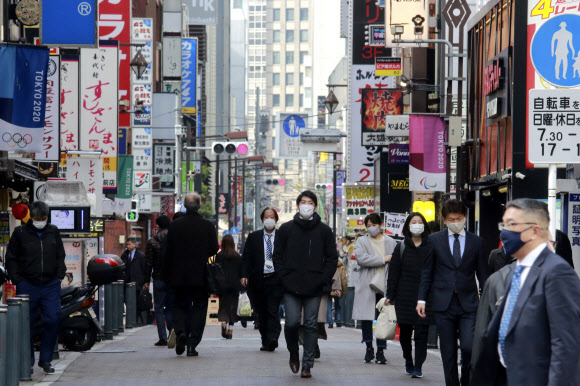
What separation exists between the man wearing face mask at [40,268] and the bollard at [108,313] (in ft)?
18.7

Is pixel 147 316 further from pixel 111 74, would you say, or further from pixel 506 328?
pixel 506 328

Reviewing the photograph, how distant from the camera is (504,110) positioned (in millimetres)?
22453

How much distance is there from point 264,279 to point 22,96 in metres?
4.25

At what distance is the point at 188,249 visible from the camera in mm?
14023

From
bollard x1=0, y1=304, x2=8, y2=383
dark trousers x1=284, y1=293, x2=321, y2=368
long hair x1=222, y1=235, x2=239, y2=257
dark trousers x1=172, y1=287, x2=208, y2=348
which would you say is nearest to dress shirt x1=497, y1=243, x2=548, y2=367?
bollard x1=0, y1=304, x2=8, y2=383

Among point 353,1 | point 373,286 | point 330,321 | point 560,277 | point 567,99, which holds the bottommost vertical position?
point 330,321

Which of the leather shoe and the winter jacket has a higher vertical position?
the winter jacket

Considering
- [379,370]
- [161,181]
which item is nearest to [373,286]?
[379,370]

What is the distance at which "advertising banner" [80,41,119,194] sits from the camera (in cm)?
2636

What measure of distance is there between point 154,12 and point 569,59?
56370mm

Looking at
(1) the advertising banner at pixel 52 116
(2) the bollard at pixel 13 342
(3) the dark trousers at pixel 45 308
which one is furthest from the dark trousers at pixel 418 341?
(1) the advertising banner at pixel 52 116

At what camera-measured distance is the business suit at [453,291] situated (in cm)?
988

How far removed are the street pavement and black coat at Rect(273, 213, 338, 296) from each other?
0.95 metres

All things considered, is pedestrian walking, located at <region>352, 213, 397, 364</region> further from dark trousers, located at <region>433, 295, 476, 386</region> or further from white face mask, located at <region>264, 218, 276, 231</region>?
dark trousers, located at <region>433, 295, 476, 386</region>
